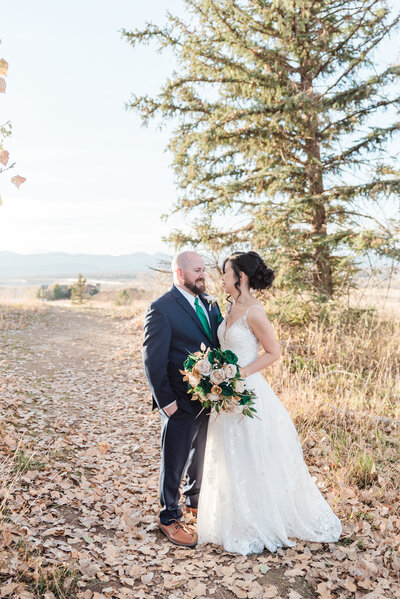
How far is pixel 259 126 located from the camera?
31.3 feet

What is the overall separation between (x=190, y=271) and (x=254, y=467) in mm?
1789

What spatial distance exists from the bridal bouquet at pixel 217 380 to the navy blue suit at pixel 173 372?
12.4 inches

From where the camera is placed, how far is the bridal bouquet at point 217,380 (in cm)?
335

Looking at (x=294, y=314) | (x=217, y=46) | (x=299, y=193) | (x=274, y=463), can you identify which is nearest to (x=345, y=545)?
(x=274, y=463)

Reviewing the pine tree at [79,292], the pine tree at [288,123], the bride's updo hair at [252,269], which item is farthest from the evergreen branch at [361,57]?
the pine tree at [79,292]

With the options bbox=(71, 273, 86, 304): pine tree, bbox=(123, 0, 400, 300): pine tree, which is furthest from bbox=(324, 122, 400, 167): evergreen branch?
bbox=(71, 273, 86, 304): pine tree

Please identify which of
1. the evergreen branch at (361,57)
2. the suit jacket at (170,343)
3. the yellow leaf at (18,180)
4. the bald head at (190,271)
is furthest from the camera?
the evergreen branch at (361,57)

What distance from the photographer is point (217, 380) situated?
3320 millimetres

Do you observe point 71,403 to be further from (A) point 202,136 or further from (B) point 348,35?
(B) point 348,35

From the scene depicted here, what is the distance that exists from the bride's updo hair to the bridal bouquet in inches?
32.1

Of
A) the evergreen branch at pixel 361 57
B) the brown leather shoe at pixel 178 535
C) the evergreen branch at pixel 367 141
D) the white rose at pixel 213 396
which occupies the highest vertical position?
the evergreen branch at pixel 361 57

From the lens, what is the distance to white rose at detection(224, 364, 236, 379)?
11.0ft

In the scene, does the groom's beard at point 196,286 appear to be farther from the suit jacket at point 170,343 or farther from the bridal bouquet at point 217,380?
the bridal bouquet at point 217,380

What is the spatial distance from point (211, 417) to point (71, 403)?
4.57m
